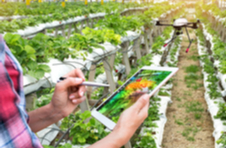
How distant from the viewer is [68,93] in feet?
3.73

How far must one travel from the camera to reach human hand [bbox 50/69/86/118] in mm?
1049

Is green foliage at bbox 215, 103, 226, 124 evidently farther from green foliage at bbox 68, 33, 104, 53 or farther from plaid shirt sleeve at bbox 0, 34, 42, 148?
plaid shirt sleeve at bbox 0, 34, 42, 148

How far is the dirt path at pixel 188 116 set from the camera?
3725 mm

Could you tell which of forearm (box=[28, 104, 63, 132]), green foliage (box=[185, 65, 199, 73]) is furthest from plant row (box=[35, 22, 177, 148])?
green foliage (box=[185, 65, 199, 73])

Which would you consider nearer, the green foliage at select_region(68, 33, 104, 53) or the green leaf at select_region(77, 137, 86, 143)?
the green leaf at select_region(77, 137, 86, 143)

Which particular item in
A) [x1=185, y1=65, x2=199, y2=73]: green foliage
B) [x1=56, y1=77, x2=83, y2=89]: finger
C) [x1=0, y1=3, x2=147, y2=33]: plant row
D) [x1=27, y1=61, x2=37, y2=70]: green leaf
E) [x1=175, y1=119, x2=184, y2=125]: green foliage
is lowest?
[x1=175, y1=119, x2=184, y2=125]: green foliage

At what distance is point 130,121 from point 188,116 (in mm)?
3777

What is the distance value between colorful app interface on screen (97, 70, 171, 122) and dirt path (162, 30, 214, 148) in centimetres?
244

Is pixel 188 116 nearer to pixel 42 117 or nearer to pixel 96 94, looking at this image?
pixel 96 94

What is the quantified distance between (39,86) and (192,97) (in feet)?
13.2

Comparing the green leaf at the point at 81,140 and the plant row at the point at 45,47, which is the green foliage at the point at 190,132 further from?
the green leaf at the point at 81,140

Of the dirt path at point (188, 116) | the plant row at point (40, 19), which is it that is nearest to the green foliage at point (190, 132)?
the dirt path at point (188, 116)

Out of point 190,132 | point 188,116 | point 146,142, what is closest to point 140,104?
point 146,142

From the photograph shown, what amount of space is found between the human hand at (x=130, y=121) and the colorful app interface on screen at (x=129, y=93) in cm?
31
